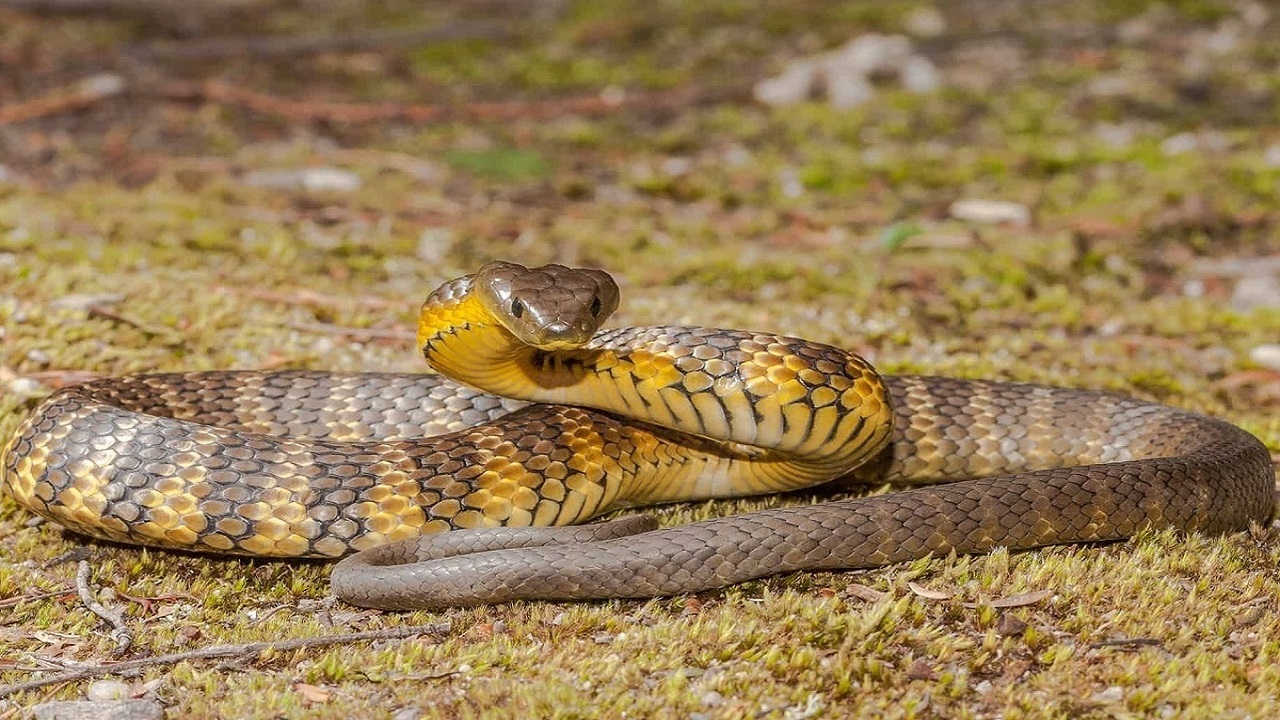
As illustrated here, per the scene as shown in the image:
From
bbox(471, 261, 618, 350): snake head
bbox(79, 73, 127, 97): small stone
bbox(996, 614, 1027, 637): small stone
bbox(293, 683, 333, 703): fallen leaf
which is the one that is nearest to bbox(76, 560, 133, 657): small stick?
bbox(293, 683, 333, 703): fallen leaf

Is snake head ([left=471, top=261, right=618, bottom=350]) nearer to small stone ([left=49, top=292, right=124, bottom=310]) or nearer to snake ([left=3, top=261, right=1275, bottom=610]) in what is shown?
snake ([left=3, top=261, right=1275, bottom=610])

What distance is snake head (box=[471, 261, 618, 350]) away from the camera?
174 inches

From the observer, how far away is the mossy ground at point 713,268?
154 inches

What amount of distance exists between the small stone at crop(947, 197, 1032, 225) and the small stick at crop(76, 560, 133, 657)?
6.69 meters

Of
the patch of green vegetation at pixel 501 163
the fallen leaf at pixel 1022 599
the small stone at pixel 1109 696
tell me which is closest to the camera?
the small stone at pixel 1109 696

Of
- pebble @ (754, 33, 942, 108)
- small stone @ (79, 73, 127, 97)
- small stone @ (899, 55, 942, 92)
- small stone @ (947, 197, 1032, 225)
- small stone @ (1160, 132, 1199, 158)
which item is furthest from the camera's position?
small stone @ (899, 55, 942, 92)

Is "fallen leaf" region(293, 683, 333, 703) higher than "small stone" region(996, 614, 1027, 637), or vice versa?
"fallen leaf" region(293, 683, 333, 703)

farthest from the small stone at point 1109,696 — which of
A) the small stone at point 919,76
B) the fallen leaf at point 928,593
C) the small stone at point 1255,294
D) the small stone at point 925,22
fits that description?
the small stone at point 925,22

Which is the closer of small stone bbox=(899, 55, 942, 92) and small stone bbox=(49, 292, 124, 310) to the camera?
small stone bbox=(49, 292, 124, 310)

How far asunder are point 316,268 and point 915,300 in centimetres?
366

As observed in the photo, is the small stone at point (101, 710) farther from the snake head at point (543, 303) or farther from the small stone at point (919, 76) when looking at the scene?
the small stone at point (919, 76)

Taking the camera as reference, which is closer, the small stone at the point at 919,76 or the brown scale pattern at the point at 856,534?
the brown scale pattern at the point at 856,534

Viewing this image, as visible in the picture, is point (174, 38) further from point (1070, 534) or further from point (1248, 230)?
point (1070, 534)

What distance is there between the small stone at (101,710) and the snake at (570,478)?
2.62ft
